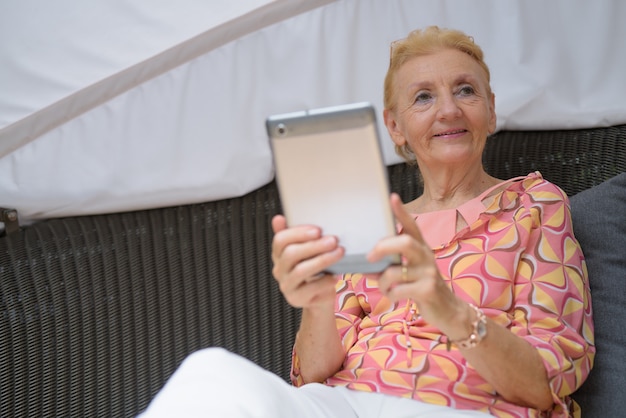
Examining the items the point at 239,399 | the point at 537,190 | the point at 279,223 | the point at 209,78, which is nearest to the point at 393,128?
the point at 537,190

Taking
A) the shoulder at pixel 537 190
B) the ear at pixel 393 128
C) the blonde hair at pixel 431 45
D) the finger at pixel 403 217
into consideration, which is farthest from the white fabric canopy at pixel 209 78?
the finger at pixel 403 217

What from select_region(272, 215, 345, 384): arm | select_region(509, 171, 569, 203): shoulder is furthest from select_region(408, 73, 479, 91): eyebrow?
select_region(272, 215, 345, 384): arm

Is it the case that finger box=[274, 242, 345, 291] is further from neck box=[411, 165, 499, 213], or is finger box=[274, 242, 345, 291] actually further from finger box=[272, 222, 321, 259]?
neck box=[411, 165, 499, 213]

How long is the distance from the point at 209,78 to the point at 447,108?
75 centimetres

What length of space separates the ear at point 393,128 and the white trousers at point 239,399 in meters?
0.74

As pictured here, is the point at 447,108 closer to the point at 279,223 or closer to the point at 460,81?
the point at 460,81

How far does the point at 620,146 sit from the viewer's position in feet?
7.54

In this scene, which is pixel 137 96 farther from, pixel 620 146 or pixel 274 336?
pixel 620 146

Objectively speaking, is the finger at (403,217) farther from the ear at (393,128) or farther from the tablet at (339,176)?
the ear at (393,128)

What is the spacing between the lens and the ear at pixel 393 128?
2.18 metres

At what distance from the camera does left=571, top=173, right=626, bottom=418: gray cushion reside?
179cm

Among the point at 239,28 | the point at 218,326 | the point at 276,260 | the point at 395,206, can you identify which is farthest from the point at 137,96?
the point at 395,206

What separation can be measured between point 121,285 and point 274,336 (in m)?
0.44

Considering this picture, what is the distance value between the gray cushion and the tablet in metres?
0.66
